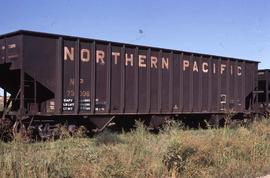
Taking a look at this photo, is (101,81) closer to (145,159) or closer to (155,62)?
(155,62)

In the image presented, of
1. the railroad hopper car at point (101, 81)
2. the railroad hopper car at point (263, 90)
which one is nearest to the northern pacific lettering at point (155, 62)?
the railroad hopper car at point (101, 81)

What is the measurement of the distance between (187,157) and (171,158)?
0.30m

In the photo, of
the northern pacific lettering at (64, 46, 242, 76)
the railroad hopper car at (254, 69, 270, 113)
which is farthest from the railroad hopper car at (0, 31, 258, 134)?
the railroad hopper car at (254, 69, 270, 113)

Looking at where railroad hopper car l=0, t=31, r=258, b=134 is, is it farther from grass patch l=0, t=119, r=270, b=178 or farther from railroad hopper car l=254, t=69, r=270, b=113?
railroad hopper car l=254, t=69, r=270, b=113

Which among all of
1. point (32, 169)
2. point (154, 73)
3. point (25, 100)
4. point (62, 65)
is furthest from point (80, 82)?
point (32, 169)

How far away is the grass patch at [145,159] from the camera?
710 cm

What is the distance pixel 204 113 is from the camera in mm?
21422

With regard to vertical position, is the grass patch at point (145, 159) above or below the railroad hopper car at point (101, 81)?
below

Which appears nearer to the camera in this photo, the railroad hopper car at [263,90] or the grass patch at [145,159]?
the grass patch at [145,159]

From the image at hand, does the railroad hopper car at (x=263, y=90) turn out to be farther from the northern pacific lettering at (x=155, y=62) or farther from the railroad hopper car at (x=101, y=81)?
the railroad hopper car at (x=101, y=81)

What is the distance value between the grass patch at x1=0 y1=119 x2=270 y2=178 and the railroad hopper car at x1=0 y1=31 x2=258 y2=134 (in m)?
2.36

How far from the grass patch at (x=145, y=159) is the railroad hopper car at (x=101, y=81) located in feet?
7.74

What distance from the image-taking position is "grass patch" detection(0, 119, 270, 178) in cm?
710

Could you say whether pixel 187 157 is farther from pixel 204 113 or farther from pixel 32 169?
pixel 204 113
